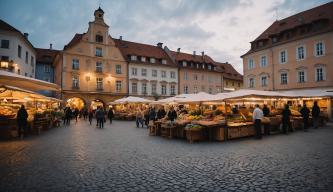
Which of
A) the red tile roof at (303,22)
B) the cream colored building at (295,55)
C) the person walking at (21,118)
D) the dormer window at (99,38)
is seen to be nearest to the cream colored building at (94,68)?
the dormer window at (99,38)

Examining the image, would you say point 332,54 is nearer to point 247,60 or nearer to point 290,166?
point 247,60

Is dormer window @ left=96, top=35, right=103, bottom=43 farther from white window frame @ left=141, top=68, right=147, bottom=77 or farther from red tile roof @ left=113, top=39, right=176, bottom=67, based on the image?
white window frame @ left=141, top=68, right=147, bottom=77

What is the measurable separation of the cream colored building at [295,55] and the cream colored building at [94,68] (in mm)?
22126

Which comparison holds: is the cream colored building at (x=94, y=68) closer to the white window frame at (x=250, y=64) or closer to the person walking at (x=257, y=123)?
the white window frame at (x=250, y=64)

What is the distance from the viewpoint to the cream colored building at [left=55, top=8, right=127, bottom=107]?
3688 centimetres

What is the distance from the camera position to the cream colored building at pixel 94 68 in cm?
3688

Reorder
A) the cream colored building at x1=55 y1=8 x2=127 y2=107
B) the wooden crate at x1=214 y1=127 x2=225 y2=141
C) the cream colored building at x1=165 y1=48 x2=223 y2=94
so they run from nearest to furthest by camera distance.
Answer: the wooden crate at x1=214 y1=127 x2=225 y2=141, the cream colored building at x1=55 y1=8 x2=127 y2=107, the cream colored building at x1=165 y1=48 x2=223 y2=94

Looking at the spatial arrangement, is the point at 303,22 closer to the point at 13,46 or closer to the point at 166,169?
the point at 166,169

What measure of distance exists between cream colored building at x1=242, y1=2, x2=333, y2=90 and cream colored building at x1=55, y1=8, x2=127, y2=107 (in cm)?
2213

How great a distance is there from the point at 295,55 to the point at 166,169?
3030 cm

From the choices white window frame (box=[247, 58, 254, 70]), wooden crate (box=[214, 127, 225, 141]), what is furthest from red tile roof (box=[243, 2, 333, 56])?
wooden crate (box=[214, 127, 225, 141])

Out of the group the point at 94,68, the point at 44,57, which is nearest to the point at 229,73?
the point at 94,68

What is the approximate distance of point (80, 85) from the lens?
37594 millimetres

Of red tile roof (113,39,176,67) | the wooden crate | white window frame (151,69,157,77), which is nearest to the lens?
the wooden crate
